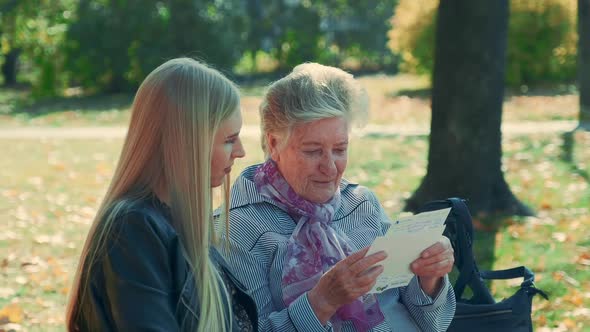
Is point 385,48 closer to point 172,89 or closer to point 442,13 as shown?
point 442,13

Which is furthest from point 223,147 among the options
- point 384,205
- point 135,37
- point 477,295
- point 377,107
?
point 135,37

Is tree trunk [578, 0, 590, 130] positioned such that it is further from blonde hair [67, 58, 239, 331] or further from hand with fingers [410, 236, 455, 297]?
blonde hair [67, 58, 239, 331]

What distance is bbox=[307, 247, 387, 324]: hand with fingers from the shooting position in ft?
8.79

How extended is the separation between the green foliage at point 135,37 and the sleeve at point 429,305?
53.6ft

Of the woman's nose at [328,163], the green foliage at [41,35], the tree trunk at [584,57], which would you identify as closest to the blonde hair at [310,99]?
the woman's nose at [328,163]

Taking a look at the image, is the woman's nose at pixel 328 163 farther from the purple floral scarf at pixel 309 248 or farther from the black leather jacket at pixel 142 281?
the black leather jacket at pixel 142 281

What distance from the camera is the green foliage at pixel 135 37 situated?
63.7ft

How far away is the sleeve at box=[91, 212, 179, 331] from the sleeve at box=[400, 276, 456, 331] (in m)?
1.16

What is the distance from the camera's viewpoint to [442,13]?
23.7 ft

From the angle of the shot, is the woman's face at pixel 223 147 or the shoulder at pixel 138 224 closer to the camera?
the shoulder at pixel 138 224

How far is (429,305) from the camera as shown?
312 cm

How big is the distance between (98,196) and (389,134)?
15.0 ft

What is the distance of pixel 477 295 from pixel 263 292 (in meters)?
0.89

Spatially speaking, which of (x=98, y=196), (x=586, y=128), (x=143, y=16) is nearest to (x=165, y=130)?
(x=98, y=196)
